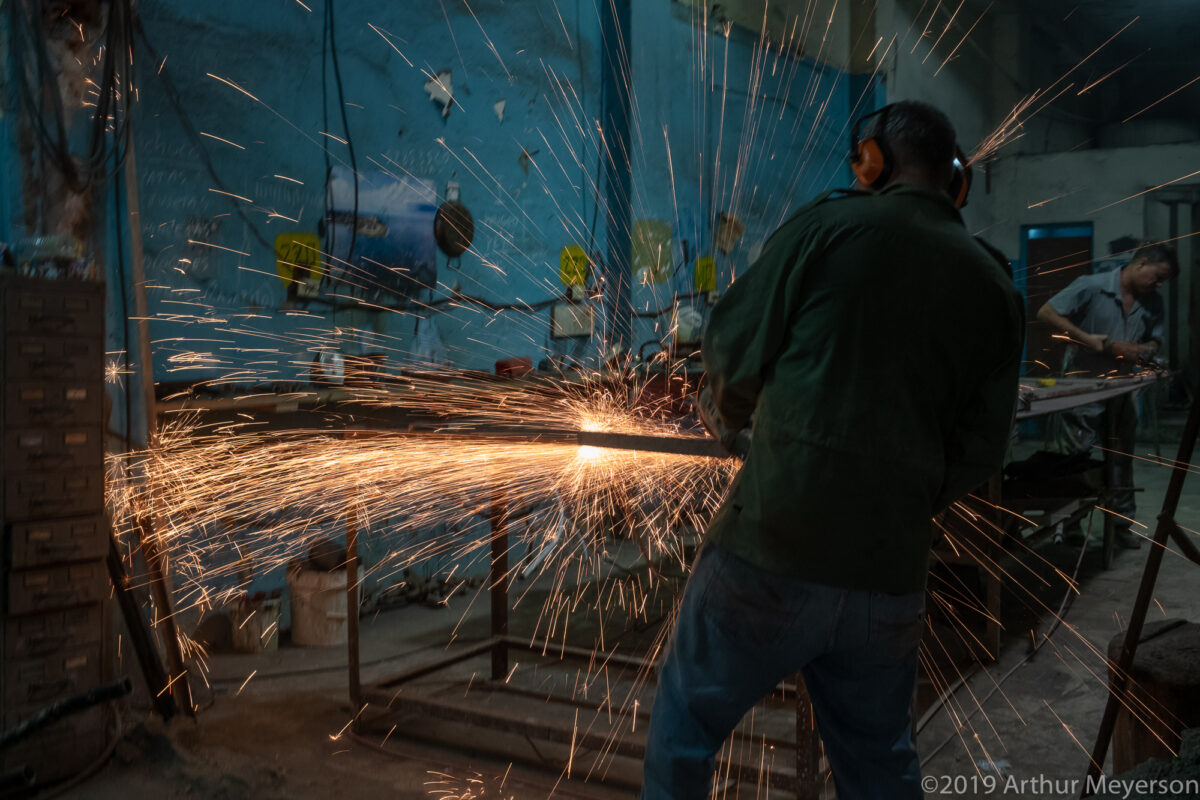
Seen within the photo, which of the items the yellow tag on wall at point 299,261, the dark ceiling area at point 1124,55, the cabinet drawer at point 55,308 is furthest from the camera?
the dark ceiling area at point 1124,55

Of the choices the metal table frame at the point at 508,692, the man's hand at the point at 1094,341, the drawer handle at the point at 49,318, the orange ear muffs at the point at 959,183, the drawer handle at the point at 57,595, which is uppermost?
the orange ear muffs at the point at 959,183

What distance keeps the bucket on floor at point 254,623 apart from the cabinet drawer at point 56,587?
108 cm

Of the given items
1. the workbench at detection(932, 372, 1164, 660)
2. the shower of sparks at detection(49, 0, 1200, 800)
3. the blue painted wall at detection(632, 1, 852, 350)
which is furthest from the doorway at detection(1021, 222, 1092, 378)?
the shower of sparks at detection(49, 0, 1200, 800)

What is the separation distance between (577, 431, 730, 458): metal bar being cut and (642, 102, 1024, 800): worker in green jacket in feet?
1.18

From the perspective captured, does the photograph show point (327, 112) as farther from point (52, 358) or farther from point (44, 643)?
point (44, 643)

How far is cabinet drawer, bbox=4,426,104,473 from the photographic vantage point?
290cm

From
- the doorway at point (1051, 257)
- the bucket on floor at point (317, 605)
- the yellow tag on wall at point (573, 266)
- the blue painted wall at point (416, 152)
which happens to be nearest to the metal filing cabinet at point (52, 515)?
the blue painted wall at point (416, 152)

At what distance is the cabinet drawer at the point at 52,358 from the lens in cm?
289

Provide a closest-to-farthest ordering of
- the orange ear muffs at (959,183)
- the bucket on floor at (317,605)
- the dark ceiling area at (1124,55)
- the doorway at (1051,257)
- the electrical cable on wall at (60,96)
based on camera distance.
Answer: the orange ear muffs at (959,183) < the electrical cable on wall at (60,96) < the bucket on floor at (317,605) < the doorway at (1051,257) < the dark ceiling area at (1124,55)

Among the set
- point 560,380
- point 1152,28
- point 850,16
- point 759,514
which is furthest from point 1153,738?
point 1152,28

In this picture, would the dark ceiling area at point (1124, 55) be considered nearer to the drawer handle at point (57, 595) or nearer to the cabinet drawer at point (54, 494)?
the cabinet drawer at point (54, 494)

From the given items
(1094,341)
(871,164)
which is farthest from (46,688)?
(1094,341)

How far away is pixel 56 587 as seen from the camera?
2.99m

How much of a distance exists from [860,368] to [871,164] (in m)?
0.46
